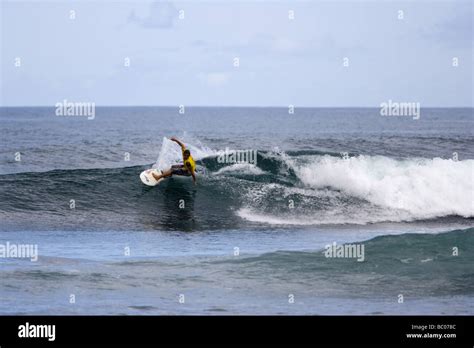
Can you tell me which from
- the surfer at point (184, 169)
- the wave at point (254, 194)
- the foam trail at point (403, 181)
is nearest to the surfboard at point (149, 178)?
the surfer at point (184, 169)

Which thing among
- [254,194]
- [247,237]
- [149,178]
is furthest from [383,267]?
[149,178]

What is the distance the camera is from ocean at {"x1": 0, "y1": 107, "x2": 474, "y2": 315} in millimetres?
12664

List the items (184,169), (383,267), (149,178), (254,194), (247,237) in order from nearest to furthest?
(383,267)
(247,237)
(184,169)
(254,194)
(149,178)

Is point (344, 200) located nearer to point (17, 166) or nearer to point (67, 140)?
point (17, 166)

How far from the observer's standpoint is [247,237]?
18328 mm

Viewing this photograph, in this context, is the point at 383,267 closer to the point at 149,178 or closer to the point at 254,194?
the point at 254,194

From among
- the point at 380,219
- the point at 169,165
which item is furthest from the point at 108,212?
the point at 380,219

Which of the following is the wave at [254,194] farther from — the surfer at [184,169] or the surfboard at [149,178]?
the surfer at [184,169]

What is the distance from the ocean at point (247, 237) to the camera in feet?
41.5

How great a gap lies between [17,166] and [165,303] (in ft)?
73.2

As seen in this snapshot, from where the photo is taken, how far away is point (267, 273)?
14.5m

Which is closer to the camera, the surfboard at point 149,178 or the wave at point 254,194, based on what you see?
the wave at point 254,194

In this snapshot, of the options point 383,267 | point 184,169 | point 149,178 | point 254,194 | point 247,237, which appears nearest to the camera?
point 383,267

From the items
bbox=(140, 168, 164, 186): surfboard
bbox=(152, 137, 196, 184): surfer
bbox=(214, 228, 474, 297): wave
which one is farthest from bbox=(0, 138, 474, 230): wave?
bbox=(214, 228, 474, 297): wave
